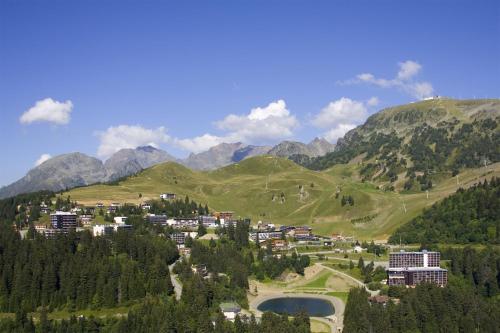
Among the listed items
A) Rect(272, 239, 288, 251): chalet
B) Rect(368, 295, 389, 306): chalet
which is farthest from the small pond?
Rect(272, 239, 288, 251): chalet

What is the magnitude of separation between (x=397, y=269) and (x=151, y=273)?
6328cm

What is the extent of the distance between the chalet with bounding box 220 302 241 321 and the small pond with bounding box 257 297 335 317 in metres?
10.4

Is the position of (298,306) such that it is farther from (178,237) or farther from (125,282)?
(178,237)

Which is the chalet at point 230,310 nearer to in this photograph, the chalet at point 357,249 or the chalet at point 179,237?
the chalet at point 179,237

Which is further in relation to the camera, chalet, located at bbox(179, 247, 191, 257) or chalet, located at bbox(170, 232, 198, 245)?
chalet, located at bbox(170, 232, 198, 245)

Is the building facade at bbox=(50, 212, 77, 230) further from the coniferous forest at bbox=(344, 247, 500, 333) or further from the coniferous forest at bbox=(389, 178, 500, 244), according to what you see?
the coniferous forest at bbox=(389, 178, 500, 244)

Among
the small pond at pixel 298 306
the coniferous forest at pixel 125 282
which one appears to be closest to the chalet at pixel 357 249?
the coniferous forest at pixel 125 282

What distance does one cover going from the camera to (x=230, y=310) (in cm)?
11938

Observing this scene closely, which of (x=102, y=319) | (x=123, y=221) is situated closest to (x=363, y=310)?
(x=102, y=319)

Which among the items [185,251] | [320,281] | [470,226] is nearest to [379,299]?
[320,281]

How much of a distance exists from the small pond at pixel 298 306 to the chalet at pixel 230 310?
409 inches

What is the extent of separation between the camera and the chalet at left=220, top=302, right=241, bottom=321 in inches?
4632

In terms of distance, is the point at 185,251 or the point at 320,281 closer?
the point at 320,281

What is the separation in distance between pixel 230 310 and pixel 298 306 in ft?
73.2
